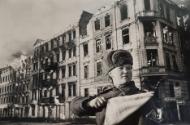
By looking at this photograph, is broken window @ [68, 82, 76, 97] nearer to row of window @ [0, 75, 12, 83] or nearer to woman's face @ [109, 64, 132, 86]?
row of window @ [0, 75, 12, 83]

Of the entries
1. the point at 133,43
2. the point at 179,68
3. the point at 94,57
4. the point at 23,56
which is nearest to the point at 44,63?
the point at 23,56

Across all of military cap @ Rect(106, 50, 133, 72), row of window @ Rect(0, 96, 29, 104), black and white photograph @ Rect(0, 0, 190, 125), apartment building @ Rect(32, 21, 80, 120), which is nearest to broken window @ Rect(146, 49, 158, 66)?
black and white photograph @ Rect(0, 0, 190, 125)

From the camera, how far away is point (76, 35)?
19.7m

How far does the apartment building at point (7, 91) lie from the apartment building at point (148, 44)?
1590 cm

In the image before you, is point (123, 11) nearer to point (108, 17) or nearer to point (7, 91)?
point (108, 17)

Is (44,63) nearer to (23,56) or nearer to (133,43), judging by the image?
(23,56)

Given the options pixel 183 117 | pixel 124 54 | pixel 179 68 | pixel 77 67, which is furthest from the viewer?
pixel 77 67

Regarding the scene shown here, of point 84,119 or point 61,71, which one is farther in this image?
point 61,71

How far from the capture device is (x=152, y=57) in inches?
547

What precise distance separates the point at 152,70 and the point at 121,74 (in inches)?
493

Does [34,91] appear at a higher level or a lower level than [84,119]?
higher

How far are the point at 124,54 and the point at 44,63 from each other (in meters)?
22.8

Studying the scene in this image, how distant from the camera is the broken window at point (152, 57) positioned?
13.8 meters

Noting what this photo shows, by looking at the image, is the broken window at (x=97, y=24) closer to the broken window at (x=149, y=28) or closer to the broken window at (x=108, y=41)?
the broken window at (x=108, y=41)
